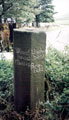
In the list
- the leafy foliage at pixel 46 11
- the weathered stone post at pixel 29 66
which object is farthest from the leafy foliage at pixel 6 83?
the leafy foliage at pixel 46 11

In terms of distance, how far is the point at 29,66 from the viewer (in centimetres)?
325

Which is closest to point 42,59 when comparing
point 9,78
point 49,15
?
point 9,78

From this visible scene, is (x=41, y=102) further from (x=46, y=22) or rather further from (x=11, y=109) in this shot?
(x=46, y=22)

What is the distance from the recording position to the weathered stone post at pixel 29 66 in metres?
3.19

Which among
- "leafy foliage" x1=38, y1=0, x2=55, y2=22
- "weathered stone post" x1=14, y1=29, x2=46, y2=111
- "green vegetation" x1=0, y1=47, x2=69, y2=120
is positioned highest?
Result: "weathered stone post" x1=14, y1=29, x2=46, y2=111

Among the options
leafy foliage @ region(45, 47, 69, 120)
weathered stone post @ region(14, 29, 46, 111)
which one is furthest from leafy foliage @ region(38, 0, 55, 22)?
weathered stone post @ region(14, 29, 46, 111)

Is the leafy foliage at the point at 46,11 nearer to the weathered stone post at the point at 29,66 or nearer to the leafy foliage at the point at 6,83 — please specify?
the leafy foliage at the point at 6,83

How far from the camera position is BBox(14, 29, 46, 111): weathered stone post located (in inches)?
126

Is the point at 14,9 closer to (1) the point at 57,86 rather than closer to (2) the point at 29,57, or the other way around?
(1) the point at 57,86

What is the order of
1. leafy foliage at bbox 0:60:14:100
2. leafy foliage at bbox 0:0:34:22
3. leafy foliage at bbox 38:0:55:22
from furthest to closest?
leafy foliage at bbox 38:0:55:22 → leafy foliage at bbox 0:0:34:22 → leafy foliage at bbox 0:60:14:100

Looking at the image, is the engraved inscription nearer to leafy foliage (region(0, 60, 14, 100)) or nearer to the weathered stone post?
the weathered stone post

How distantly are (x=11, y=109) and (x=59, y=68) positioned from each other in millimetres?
1294

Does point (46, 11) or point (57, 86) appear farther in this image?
point (46, 11)

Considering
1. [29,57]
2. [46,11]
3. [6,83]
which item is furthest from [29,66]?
[46,11]
